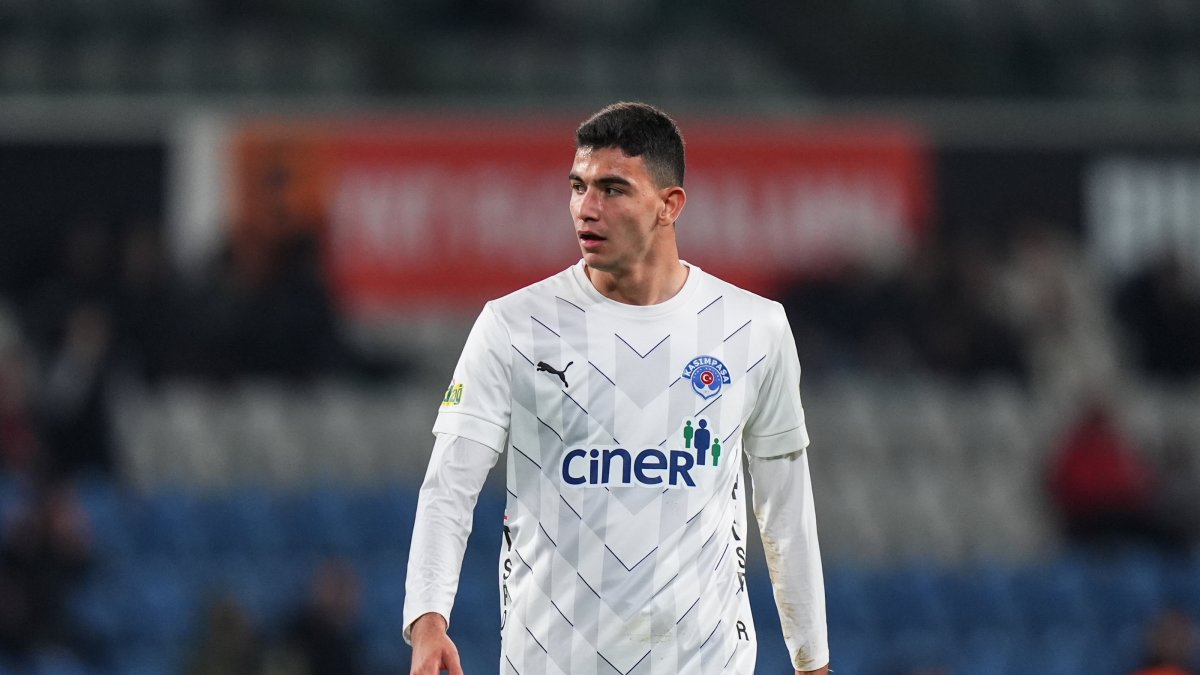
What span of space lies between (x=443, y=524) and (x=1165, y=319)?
11.3 metres

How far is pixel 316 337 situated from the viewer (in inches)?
489

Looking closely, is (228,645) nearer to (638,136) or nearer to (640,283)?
(640,283)

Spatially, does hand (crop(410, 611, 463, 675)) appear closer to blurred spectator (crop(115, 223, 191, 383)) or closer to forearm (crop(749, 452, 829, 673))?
forearm (crop(749, 452, 829, 673))

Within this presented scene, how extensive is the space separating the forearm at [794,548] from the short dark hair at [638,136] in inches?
27.4

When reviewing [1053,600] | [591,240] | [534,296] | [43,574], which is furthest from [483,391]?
[1053,600]

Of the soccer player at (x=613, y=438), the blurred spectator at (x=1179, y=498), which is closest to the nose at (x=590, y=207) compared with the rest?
the soccer player at (x=613, y=438)

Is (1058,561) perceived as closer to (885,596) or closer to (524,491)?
(885,596)

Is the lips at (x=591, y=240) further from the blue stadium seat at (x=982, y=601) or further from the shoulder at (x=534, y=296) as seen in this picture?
the blue stadium seat at (x=982, y=601)

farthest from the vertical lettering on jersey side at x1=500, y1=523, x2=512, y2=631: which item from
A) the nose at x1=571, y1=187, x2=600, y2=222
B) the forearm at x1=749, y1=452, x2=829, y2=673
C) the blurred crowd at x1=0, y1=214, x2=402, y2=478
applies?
the blurred crowd at x1=0, y1=214, x2=402, y2=478

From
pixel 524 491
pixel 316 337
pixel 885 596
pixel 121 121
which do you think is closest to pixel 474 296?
pixel 316 337

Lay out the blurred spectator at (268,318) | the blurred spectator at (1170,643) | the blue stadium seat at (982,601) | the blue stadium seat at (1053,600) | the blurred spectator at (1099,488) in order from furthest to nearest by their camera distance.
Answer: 1. the blurred spectator at (1099,488)
2. the blurred spectator at (268,318)
3. the blue stadium seat at (1053,600)
4. the blue stadium seat at (982,601)
5. the blurred spectator at (1170,643)

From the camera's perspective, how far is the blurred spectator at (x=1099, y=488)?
12469 mm

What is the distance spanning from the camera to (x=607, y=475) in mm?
4039

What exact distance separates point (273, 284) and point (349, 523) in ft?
5.52
